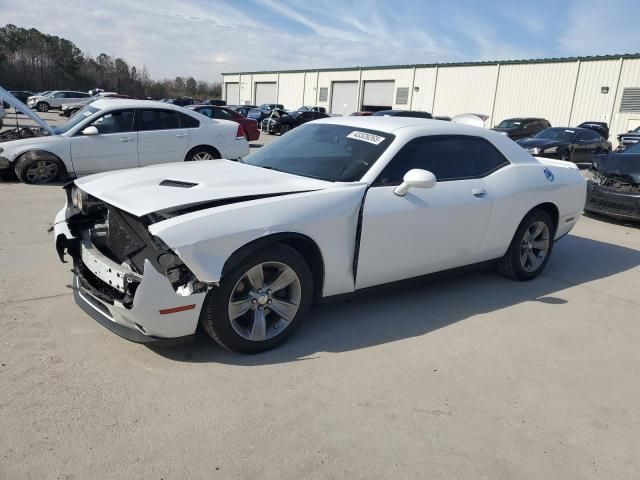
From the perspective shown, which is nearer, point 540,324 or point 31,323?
point 31,323

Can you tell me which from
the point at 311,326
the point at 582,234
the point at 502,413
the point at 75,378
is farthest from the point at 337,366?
the point at 582,234

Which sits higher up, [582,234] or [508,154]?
[508,154]

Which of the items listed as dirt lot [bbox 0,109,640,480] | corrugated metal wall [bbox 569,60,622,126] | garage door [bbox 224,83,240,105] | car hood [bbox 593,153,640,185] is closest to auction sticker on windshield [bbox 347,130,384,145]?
dirt lot [bbox 0,109,640,480]

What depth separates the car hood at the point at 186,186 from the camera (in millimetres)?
3186

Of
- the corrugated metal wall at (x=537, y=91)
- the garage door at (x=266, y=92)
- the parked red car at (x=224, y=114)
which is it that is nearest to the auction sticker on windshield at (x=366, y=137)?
the parked red car at (x=224, y=114)

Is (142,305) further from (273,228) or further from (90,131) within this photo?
(90,131)

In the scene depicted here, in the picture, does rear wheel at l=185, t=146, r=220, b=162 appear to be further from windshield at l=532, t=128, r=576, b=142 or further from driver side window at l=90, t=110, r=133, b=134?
windshield at l=532, t=128, r=576, b=142

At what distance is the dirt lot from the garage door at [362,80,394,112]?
40784 millimetres

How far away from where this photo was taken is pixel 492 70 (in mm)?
34812

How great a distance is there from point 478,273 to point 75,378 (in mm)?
3979

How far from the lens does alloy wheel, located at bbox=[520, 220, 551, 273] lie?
5.26 m

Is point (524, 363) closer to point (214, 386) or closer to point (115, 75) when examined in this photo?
point (214, 386)

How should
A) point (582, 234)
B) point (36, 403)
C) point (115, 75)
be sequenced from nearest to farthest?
point (36, 403) → point (582, 234) → point (115, 75)

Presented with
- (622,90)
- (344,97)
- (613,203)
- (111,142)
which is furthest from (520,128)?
(344,97)
